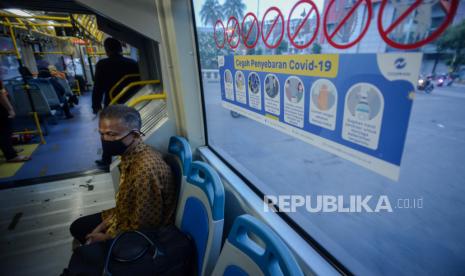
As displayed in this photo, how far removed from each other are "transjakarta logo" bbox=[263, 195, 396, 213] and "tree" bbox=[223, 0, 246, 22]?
1.03 meters

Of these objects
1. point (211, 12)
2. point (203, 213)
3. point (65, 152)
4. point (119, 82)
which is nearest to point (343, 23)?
point (203, 213)

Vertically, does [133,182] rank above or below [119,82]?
below

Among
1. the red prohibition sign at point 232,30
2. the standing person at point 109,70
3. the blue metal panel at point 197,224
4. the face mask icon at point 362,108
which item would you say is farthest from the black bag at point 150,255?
the standing person at point 109,70

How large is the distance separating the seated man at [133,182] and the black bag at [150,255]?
0.45 ft

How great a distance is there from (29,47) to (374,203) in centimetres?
1072

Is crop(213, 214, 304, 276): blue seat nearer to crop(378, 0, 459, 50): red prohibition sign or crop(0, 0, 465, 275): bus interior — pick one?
crop(0, 0, 465, 275): bus interior

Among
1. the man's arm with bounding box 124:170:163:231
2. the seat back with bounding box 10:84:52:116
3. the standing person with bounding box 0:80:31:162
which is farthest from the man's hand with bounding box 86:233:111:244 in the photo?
the seat back with bounding box 10:84:52:116

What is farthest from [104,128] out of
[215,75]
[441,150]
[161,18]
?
[441,150]

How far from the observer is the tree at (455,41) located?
1.76 ft

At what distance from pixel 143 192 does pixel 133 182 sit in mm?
101

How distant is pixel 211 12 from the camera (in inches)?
64.5

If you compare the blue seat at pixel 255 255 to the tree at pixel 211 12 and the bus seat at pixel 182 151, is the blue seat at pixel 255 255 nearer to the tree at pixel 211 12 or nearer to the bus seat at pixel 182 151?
the bus seat at pixel 182 151

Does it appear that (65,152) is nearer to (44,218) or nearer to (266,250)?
(44,218)

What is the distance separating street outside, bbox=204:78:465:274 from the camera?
0.66 m
